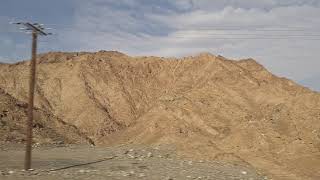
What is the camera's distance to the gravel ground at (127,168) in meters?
24.7

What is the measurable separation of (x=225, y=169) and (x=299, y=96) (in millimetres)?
19851

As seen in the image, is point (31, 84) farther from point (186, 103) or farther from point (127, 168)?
point (186, 103)

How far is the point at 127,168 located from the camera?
29641mm

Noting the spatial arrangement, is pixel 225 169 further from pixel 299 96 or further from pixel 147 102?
pixel 147 102

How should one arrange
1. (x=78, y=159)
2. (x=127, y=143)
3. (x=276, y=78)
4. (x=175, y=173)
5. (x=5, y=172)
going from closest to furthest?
(x=5, y=172)
(x=175, y=173)
(x=78, y=159)
(x=127, y=143)
(x=276, y=78)

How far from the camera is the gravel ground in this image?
80.9 ft

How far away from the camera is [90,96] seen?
70000mm

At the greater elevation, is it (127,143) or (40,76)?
(40,76)

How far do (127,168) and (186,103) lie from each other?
79.8ft

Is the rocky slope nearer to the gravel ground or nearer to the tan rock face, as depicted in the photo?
the tan rock face

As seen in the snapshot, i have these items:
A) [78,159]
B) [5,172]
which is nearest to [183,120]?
[78,159]

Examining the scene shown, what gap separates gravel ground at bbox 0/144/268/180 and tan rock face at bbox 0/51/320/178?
2.77 m

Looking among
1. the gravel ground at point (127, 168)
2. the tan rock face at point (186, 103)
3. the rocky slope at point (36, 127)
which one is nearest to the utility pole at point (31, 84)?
the gravel ground at point (127, 168)

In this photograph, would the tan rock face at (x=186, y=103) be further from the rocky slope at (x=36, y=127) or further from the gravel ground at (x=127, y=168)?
the rocky slope at (x=36, y=127)
